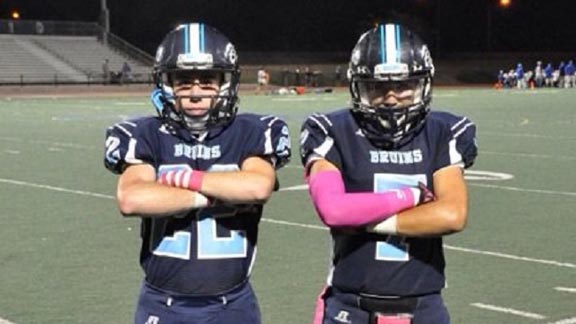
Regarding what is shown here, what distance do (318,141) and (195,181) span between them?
0.42 metres

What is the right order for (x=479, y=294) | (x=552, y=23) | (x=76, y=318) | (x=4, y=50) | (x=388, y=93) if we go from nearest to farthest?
(x=388, y=93), (x=76, y=318), (x=479, y=294), (x=4, y=50), (x=552, y=23)

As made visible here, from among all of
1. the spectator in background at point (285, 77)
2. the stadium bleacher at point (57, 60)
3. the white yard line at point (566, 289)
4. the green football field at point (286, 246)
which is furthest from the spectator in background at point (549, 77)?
the white yard line at point (566, 289)

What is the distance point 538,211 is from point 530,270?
7.61 feet

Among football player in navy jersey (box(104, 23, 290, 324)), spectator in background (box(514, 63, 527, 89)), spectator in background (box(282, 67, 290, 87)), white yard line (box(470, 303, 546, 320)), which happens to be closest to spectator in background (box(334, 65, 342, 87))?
spectator in background (box(282, 67, 290, 87))

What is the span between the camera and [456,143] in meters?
3.12

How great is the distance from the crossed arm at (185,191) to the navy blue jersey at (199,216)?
0.07m

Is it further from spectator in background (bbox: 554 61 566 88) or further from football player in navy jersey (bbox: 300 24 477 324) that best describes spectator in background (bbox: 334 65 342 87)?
football player in navy jersey (bbox: 300 24 477 324)

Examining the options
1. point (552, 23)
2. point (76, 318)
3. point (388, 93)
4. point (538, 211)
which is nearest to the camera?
point (388, 93)

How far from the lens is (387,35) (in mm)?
3150

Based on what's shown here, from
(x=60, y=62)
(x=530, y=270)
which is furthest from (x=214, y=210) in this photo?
(x=60, y=62)

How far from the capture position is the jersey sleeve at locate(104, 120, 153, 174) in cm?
321

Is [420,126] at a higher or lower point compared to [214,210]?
higher

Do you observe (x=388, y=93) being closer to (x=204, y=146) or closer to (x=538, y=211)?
(x=204, y=146)

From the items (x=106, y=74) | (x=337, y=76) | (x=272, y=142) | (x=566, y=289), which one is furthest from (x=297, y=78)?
(x=272, y=142)
